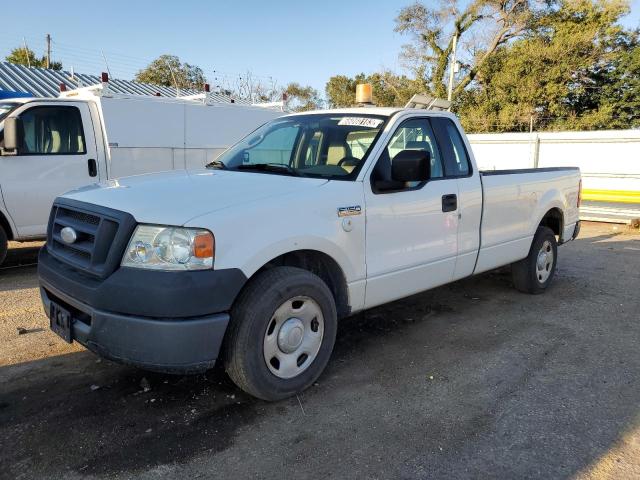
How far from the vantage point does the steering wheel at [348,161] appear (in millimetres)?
3682

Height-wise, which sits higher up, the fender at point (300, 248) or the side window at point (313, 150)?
the side window at point (313, 150)

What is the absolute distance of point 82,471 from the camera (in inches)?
99.2

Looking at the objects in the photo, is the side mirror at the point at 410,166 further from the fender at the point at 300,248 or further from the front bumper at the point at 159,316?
the front bumper at the point at 159,316

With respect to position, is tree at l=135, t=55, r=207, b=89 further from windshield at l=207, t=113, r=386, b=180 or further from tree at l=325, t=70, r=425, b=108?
windshield at l=207, t=113, r=386, b=180

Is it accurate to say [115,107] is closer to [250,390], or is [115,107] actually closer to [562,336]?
[250,390]

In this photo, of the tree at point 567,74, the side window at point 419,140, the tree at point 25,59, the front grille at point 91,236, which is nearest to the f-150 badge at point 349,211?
the side window at point 419,140

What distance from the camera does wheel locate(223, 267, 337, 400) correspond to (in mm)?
2906

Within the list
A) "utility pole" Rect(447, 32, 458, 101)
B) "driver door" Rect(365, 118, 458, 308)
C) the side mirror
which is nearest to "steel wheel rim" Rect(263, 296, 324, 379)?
"driver door" Rect(365, 118, 458, 308)

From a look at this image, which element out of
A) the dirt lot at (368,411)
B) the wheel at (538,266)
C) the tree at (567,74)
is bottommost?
the dirt lot at (368,411)

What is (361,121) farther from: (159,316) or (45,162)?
(45,162)

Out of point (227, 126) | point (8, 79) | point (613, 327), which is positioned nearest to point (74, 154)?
point (227, 126)

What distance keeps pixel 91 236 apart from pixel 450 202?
2757mm

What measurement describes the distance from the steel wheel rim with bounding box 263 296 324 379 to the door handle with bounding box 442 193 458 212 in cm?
153

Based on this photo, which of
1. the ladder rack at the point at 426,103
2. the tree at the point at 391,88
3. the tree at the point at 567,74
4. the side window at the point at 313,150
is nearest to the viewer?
the side window at the point at 313,150
